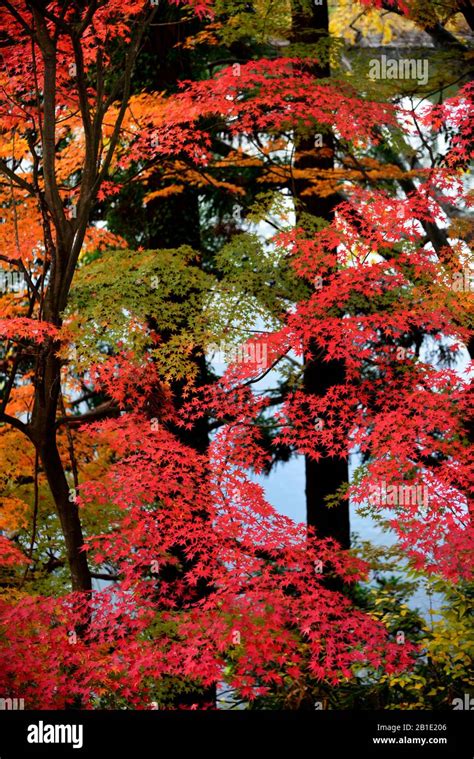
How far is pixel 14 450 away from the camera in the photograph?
9.67 metres

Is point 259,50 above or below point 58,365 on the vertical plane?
above

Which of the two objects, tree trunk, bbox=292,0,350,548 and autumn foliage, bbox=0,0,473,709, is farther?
tree trunk, bbox=292,0,350,548

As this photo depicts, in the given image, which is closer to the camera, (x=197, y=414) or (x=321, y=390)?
(x=197, y=414)

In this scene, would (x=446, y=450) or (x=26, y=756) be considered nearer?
(x=26, y=756)

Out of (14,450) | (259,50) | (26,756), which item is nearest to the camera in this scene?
(26,756)

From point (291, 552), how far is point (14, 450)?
13.1 feet

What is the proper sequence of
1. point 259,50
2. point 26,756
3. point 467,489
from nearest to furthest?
point 26,756 < point 467,489 < point 259,50

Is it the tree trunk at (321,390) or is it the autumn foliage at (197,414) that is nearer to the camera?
the autumn foliage at (197,414)

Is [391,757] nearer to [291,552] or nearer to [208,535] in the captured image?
[291,552]

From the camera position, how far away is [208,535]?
7.39m

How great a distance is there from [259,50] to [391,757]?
1037cm

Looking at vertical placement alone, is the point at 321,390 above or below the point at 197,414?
above

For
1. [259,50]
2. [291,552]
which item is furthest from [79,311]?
[259,50]

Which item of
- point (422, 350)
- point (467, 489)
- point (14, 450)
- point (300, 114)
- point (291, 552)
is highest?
point (300, 114)
